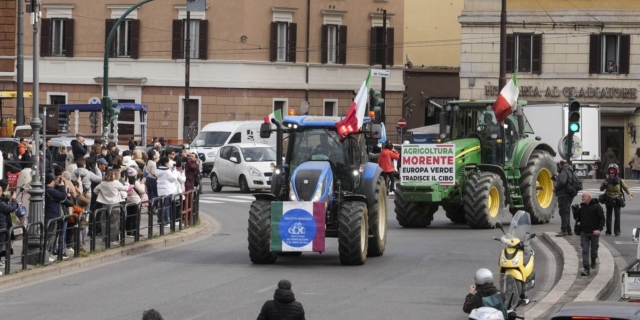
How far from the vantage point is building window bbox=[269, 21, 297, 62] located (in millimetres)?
59688

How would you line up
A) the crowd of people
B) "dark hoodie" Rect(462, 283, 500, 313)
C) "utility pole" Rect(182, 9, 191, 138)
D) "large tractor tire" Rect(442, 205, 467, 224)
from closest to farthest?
"dark hoodie" Rect(462, 283, 500, 313) < the crowd of people < "large tractor tire" Rect(442, 205, 467, 224) < "utility pole" Rect(182, 9, 191, 138)

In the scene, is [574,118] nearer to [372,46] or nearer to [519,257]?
[519,257]

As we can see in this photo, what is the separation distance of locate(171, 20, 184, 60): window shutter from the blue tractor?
3604 cm

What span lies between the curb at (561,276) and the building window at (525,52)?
1099 inches

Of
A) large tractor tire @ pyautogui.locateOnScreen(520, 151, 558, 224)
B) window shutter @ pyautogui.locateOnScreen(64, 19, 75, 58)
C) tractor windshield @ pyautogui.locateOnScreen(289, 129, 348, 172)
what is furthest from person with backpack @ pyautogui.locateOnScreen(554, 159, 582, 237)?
window shutter @ pyautogui.locateOnScreen(64, 19, 75, 58)

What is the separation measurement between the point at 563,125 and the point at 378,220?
24.4 meters

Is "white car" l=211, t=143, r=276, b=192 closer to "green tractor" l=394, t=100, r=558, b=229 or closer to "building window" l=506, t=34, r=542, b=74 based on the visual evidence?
"green tractor" l=394, t=100, r=558, b=229

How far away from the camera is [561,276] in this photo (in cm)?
2042

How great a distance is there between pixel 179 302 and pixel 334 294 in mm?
2306

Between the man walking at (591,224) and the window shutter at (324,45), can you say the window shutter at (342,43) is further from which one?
the man walking at (591,224)

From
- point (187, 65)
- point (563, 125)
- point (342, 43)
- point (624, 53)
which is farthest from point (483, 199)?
point (342, 43)

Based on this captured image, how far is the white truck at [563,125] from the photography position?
46.3 meters

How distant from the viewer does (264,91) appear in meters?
59.7

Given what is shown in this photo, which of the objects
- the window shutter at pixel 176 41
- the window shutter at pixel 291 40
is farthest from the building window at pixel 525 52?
the window shutter at pixel 176 41
